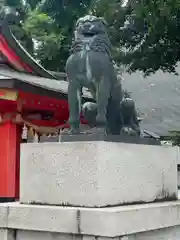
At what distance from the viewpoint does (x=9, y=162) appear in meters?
8.74

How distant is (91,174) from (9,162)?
5693mm

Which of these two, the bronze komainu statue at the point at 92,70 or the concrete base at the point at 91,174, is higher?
the bronze komainu statue at the point at 92,70

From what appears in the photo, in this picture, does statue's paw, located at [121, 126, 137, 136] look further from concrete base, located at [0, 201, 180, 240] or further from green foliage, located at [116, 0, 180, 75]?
green foliage, located at [116, 0, 180, 75]

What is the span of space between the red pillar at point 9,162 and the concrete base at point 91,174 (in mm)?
5058

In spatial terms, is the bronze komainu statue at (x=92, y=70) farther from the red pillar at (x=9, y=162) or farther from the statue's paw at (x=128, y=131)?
the red pillar at (x=9, y=162)

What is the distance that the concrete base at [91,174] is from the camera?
3363 mm

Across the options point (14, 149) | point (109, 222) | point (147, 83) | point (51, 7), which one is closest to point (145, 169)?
point (109, 222)

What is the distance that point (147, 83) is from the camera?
23.8 meters

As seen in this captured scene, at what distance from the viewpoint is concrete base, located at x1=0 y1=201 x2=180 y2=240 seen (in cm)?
312

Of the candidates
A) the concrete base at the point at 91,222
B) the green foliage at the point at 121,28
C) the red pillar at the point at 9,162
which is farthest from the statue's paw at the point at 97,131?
the green foliage at the point at 121,28

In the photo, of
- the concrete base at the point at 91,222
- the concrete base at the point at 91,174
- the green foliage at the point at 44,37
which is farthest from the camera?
the green foliage at the point at 44,37

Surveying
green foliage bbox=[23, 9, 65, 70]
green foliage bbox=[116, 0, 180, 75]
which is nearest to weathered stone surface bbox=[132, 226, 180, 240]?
green foliage bbox=[116, 0, 180, 75]

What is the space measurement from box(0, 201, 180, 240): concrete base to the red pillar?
17.0 feet

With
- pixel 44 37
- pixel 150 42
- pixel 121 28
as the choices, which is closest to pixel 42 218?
pixel 150 42
